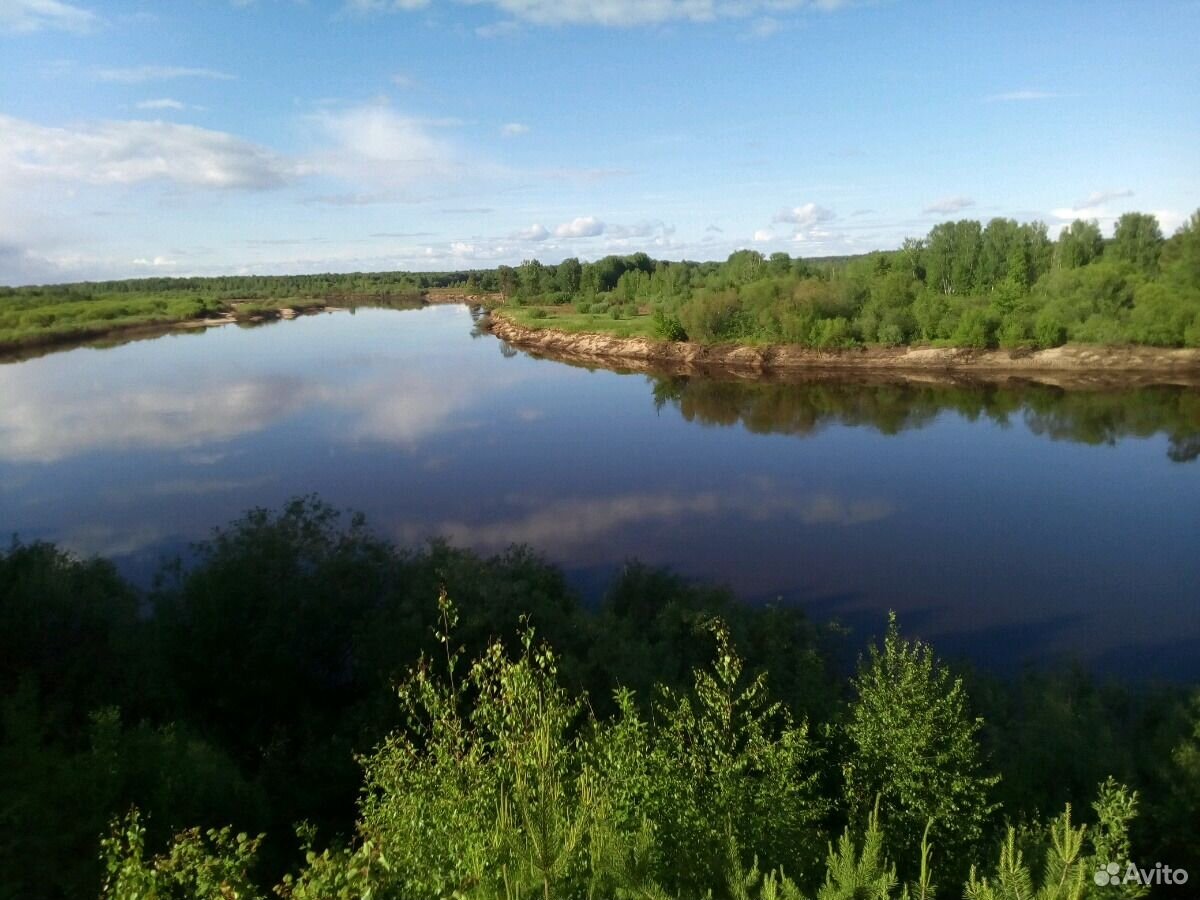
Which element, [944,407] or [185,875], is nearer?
[185,875]

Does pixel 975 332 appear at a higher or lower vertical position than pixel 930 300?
lower

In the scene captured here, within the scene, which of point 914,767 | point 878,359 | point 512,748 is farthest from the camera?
point 878,359

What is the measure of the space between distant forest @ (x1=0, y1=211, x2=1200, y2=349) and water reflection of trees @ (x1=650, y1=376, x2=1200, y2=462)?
6.94 m

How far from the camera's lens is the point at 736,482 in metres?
25.8

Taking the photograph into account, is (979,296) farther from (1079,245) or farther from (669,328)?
(669,328)

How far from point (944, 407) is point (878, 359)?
1275 cm

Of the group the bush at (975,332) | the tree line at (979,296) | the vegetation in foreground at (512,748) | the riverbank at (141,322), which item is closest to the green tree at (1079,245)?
the tree line at (979,296)

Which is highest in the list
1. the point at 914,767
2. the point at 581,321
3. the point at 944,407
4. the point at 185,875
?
the point at 581,321

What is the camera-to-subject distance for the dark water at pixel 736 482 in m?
16.6

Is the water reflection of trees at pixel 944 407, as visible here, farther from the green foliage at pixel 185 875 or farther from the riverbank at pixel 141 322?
the riverbank at pixel 141 322

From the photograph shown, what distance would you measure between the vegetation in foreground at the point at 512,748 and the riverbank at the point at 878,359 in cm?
3867

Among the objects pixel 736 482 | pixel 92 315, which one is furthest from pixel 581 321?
pixel 92 315

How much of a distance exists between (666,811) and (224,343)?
246ft

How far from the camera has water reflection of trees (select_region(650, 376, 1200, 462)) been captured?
3185cm
